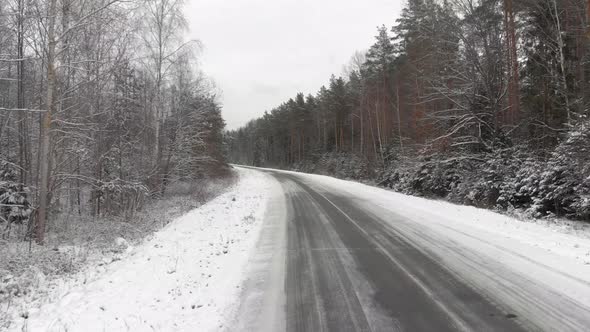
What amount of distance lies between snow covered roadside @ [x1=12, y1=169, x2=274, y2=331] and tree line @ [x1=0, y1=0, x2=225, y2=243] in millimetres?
2791

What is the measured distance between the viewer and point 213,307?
4.82 meters

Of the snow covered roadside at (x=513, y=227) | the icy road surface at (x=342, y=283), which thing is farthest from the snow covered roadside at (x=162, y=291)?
the snow covered roadside at (x=513, y=227)

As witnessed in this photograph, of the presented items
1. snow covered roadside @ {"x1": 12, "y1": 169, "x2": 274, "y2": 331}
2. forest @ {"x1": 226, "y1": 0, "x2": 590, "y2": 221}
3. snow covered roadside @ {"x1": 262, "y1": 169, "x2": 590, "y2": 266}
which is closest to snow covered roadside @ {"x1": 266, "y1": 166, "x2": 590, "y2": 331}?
snow covered roadside @ {"x1": 262, "y1": 169, "x2": 590, "y2": 266}

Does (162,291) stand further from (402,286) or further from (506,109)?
(506,109)

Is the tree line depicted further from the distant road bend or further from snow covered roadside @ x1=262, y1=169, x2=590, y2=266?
snow covered roadside @ x1=262, y1=169, x2=590, y2=266

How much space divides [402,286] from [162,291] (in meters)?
3.63

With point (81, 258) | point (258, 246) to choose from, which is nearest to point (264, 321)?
point (258, 246)

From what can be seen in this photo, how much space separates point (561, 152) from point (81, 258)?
45.5ft

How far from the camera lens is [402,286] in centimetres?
539

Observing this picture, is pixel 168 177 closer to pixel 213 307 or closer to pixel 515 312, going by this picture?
pixel 213 307

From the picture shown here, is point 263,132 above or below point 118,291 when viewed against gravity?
above

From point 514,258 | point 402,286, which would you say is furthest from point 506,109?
point 402,286

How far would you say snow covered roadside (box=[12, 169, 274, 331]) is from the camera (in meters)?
4.46

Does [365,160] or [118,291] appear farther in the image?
[365,160]
